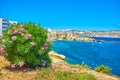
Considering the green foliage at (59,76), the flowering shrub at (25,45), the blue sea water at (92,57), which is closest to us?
the green foliage at (59,76)

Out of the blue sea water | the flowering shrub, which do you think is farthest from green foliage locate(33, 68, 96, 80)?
the blue sea water

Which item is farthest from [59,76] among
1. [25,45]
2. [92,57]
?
[92,57]

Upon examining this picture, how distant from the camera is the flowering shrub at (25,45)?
1717 centimetres

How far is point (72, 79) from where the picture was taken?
616 inches

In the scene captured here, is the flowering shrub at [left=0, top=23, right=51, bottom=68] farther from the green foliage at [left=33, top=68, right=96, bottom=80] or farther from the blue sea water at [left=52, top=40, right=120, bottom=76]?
the blue sea water at [left=52, top=40, right=120, bottom=76]

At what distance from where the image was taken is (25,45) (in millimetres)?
17188

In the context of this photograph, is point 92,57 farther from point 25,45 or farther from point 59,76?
point 59,76

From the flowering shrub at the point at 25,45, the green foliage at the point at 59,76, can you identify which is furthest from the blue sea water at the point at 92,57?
the green foliage at the point at 59,76

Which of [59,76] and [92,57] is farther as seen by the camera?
[92,57]

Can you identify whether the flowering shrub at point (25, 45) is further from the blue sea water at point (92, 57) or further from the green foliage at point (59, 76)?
the blue sea water at point (92, 57)

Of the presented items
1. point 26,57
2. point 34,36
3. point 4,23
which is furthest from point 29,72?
point 4,23

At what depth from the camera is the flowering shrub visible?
56.3 ft

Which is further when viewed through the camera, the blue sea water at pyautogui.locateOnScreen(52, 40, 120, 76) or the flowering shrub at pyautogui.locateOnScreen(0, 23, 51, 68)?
the blue sea water at pyautogui.locateOnScreen(52, 40, 120, 76)

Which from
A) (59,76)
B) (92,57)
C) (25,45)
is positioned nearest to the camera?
(59,76)
